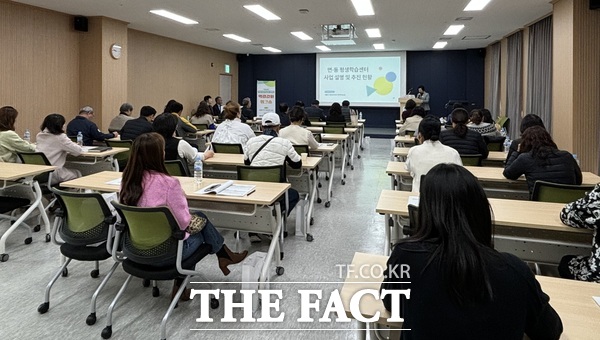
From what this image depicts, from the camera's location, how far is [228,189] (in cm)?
305

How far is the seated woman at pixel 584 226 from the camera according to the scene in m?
1.98

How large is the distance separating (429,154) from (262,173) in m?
1.44

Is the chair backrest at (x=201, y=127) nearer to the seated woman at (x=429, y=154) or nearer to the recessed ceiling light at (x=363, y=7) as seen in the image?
the recessed ceiling light at (x=363, y=7)

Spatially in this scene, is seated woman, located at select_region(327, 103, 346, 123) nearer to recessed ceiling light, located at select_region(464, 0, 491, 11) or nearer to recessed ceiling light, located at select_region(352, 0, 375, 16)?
recessed ceiling light, located at select_region(352, 0, 375, 16)

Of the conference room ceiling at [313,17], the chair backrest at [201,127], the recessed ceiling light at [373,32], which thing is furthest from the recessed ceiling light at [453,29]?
the chair backrest at [201,127]

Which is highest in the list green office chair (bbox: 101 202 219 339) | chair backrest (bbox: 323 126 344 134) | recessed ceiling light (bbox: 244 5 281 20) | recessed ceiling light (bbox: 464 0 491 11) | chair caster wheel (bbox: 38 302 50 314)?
recessed ceiling light (bbox: 244 5 281 20)

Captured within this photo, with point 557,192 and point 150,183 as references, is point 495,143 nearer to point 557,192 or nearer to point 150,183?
point 557,192

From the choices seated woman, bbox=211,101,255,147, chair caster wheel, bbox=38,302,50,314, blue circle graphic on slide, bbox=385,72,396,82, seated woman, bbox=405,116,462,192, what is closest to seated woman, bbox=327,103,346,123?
seated woman, bbox=211,101,255,147

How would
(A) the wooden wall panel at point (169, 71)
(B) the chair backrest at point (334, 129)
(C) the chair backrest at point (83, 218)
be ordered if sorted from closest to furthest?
(C) the chair backrest at point (83, 218) < (B) the chair backrest at point (334, 129) < (A) the wooden wall panel at point (169, 71)

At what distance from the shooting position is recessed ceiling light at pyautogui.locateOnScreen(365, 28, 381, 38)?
953 cm

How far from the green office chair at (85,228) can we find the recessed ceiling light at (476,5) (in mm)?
6590

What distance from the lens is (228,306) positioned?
2740 millimetres

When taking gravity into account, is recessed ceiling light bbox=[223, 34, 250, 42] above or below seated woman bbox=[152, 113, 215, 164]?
above

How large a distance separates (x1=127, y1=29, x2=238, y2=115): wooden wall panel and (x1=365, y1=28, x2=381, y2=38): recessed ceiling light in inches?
214
